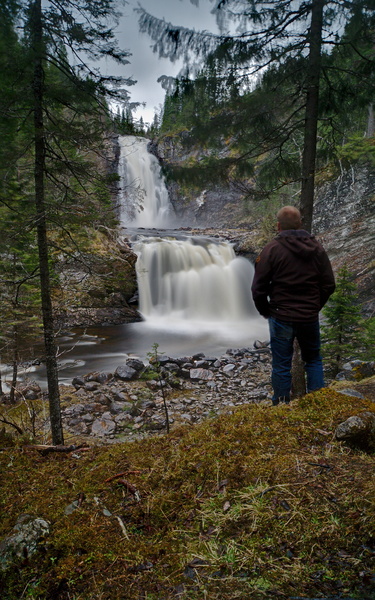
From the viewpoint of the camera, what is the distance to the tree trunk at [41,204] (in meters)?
5.03

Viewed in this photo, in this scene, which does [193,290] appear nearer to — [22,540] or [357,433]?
[357,433]

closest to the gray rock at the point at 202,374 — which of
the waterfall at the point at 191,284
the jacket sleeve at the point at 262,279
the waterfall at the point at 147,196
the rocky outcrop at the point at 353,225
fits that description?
the rocky outcrop at the point at 353,225

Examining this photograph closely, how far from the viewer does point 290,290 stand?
12.0 feet

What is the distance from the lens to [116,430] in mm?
7320

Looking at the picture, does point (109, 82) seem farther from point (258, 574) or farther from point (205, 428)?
point (258, 574)

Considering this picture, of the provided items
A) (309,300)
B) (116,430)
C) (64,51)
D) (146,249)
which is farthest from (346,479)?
(146,249)

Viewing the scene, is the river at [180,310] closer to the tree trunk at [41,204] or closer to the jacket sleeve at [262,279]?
the tree trunk at [41,204]

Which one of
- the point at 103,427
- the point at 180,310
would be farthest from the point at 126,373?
the point at 180,310

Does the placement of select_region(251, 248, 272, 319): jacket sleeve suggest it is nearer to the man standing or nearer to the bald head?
the man standing

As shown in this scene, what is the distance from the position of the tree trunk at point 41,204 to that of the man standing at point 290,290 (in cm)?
351

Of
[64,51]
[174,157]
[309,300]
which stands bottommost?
[309,300]

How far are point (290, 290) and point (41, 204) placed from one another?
3945 millimetres

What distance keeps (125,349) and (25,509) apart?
12.2 m

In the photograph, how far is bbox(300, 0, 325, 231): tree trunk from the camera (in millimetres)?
5541
